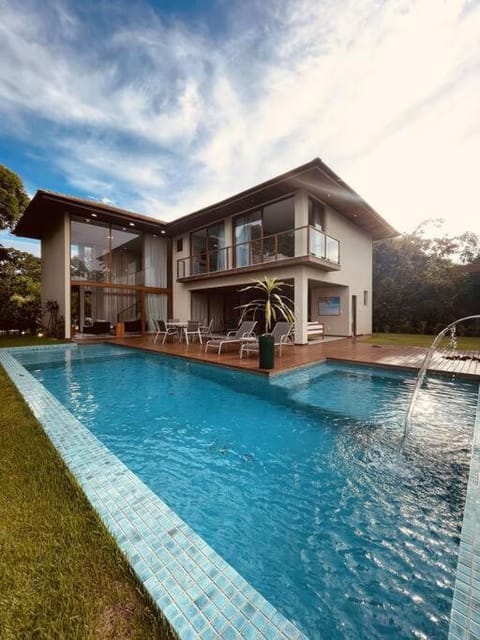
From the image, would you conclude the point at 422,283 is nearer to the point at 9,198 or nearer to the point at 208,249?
the point at 208,249

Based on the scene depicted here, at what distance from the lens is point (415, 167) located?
15.5m

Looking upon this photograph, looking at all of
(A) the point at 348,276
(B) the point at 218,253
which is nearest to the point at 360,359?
(A) the point at 348,276

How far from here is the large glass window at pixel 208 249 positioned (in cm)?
1407

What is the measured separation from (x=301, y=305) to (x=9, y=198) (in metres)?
16.0

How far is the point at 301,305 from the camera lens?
36.0ft

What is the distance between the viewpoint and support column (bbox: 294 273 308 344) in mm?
10922

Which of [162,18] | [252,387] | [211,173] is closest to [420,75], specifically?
[162,18]

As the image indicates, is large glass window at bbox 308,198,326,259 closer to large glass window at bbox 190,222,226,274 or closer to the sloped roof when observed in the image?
the sloped roof

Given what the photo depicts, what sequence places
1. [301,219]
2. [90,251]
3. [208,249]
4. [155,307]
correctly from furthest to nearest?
[155,307], [208,249], [90,251], [301,219]

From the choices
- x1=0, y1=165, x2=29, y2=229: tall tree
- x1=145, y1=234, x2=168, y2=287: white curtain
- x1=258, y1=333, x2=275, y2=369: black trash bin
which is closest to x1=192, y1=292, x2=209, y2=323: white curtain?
x1=145, y1=234, x2=168, y2=287: white curtain

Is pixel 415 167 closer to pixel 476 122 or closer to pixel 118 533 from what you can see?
pixel 476 122

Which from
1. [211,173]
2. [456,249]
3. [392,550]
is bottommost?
[392,550]

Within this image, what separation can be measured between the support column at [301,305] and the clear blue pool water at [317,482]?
520 cm

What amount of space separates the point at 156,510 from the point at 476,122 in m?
13.4
